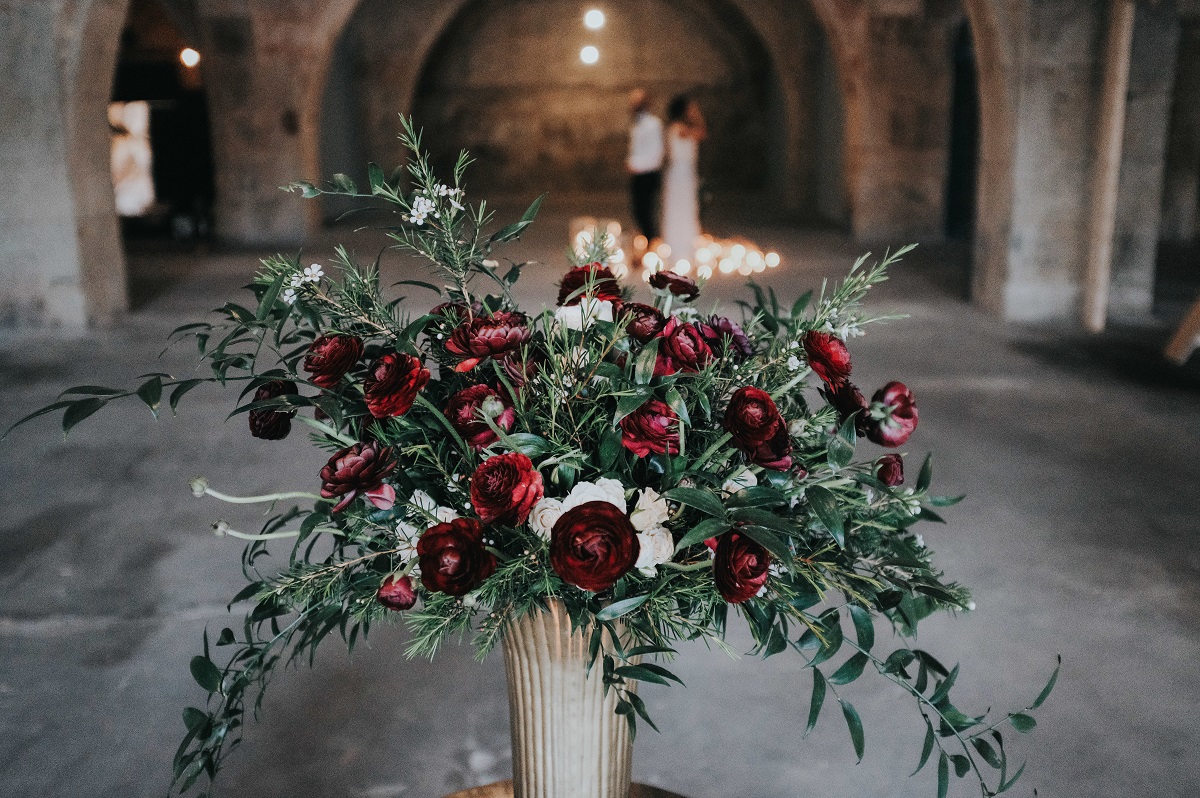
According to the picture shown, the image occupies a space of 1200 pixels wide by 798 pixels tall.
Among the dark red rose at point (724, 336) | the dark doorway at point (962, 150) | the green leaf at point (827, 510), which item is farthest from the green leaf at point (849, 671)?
the dark doorway at point (962, 150)

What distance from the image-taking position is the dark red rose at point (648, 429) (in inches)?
40.4

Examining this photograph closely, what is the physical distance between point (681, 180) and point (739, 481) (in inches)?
332

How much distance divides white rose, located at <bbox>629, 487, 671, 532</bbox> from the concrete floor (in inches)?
53.2

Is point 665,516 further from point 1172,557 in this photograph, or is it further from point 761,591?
point 1172,557

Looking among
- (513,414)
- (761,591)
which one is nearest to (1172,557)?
(761,591)

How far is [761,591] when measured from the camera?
1146mm

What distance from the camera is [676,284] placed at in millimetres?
1258

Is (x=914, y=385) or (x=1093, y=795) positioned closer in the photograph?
(x=1093, y=795)

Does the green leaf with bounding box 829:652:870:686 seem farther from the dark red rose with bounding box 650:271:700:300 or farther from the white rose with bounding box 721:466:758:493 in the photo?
the dark red rose with bounding box 650:271:700:300

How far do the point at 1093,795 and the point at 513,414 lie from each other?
168cm

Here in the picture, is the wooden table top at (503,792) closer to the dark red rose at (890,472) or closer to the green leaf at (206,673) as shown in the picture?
the green leaf at (206,673)

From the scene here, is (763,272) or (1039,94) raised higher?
(1039,94)

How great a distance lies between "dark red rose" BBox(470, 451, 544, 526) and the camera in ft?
3.21

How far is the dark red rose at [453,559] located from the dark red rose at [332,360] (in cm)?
19
